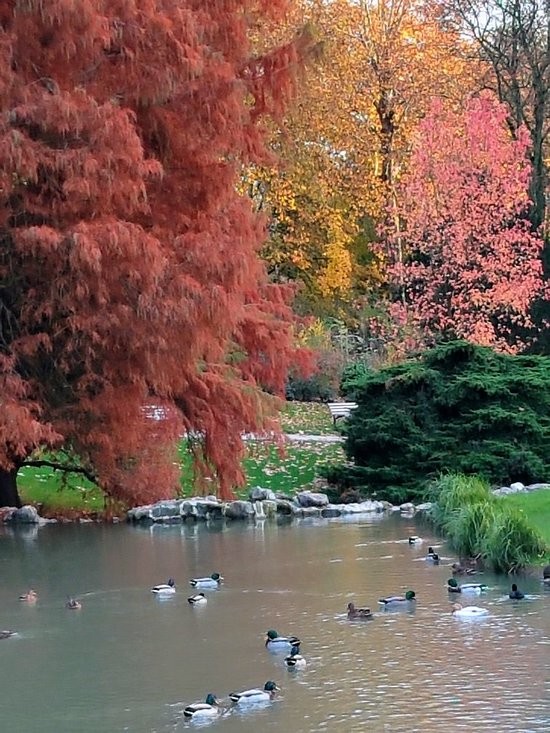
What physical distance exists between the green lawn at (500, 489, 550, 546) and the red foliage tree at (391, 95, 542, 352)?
12.0 m

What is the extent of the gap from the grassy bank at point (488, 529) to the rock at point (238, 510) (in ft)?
8.12

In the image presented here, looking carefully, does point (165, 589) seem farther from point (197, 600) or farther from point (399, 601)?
point (399, 601)

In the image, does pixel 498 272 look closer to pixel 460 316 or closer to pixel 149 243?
pixel 460 316

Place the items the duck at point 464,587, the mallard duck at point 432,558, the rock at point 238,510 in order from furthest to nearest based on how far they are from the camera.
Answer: the rock at point 238,510, the mallard duck at point 432,558, the duck at point 464,587

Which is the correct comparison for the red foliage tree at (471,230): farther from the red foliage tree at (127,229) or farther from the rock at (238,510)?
the rock at (238,510)

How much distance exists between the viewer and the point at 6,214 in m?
13.6

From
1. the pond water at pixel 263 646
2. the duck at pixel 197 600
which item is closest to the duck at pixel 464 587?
the pond water at pixel 263 646

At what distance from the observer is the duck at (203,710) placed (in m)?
6.23

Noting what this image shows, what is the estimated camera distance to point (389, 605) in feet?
29.2

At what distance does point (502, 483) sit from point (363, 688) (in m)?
9.82

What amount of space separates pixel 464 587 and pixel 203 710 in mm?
3592

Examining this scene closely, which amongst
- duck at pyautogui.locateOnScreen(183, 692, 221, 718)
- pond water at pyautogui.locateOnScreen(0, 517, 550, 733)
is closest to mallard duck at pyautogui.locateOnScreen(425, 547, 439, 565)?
pond water at pyautogui.locateOnScreen(0, 517, 550, 733)

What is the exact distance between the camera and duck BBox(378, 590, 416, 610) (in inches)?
350

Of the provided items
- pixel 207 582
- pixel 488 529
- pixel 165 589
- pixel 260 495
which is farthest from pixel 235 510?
pixel 165 589
